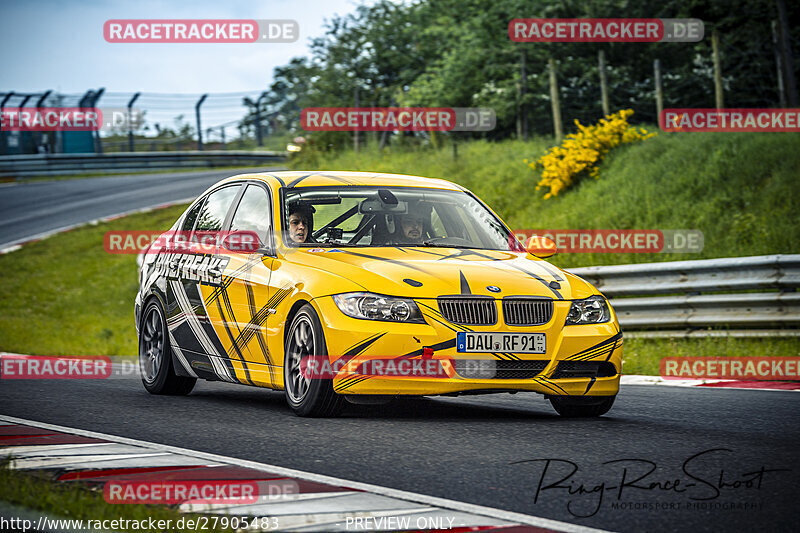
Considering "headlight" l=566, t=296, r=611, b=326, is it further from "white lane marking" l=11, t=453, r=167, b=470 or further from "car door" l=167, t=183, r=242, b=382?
"white lane marking" l=11, t=453, r=167, b=470

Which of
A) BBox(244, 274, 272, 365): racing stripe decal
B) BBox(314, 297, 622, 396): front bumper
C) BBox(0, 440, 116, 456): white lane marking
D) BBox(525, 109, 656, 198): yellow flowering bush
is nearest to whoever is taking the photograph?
BBox(0, 440, 116, 456): white lane marking

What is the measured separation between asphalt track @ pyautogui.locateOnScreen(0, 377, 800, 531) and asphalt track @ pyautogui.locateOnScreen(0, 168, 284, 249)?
18.9 m

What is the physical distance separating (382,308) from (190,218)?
3457 millimetres

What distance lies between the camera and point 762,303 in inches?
472

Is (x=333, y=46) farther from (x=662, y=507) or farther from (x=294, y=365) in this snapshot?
(x=662, y=507)

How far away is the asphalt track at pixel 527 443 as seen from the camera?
4.87 meters

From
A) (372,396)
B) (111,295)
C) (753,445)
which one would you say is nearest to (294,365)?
(372,396)

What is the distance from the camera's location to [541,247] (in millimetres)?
8508

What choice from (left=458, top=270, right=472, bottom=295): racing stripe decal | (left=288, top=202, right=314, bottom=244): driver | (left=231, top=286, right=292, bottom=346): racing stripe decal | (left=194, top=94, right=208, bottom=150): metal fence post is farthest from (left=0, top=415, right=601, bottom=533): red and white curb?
(left=194, top=94, right=208, bottom=150): metal fence post

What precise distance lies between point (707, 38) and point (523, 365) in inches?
823

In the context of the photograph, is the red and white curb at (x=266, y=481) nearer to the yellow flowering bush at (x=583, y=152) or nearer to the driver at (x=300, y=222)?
the driver at (x=300, y=222)

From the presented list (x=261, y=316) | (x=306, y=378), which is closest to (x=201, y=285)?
(x=261, y=316)

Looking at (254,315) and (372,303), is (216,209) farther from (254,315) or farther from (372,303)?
(372,303)

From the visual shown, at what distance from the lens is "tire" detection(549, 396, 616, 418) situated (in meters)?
7.82
